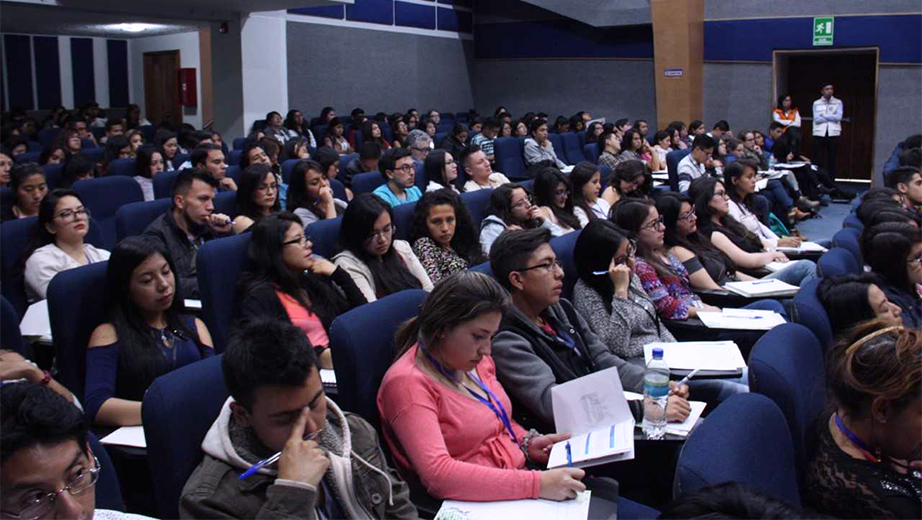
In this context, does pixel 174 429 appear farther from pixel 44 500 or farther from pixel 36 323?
pixel 36 323

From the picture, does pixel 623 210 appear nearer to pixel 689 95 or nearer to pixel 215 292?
pixel 215 292

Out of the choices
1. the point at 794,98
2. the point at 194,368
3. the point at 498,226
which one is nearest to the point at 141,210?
the point at 498,226

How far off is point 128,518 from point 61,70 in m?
17.7

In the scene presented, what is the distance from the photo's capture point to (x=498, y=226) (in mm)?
4602

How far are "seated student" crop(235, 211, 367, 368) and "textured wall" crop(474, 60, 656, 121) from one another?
13.0 meters

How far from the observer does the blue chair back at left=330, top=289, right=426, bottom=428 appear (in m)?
2.15

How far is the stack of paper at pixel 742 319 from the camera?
3277 mm

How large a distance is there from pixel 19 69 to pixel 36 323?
51.3 feet

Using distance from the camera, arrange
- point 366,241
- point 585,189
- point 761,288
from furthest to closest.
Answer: point 585,189 < point 761,288 < point 366,241

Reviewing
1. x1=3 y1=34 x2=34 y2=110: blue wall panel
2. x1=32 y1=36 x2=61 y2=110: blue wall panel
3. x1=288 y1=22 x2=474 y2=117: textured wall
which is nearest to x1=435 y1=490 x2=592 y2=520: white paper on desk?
x1=288 y1=22 x2=474 y2=117: textured wall

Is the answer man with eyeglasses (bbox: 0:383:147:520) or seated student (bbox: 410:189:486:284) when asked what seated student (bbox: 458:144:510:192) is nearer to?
seated student (bbox: 410:189:486:284)

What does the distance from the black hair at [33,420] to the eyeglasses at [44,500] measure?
0.06m

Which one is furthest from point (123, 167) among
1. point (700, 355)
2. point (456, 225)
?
point (700, 355)

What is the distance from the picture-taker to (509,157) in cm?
943
